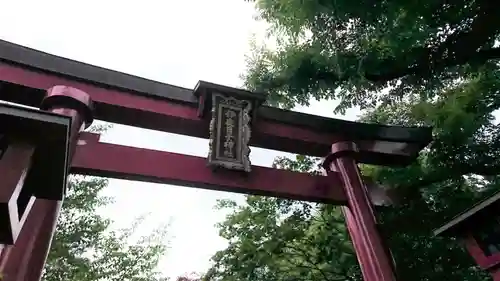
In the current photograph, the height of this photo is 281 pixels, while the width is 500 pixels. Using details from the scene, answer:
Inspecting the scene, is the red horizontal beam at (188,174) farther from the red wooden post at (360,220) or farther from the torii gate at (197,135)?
the red wooden post at (360,220)

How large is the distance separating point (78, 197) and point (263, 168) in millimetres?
7110

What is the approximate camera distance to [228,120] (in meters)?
4.76

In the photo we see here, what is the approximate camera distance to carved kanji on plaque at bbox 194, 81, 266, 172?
4.49 meters

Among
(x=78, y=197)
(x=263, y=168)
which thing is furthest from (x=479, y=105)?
(x=78, y=197)

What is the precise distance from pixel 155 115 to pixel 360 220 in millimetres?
2550

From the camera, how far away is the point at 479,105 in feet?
20.8

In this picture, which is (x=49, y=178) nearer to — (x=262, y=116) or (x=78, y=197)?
(x=262, y=116)

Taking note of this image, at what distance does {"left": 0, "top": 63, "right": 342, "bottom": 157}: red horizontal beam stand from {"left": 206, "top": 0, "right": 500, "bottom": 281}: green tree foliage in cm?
96

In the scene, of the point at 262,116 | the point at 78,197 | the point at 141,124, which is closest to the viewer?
the point at 141,124

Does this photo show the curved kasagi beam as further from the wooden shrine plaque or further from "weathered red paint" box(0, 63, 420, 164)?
the wooden shrine plaque

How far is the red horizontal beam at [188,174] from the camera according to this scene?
160 inches

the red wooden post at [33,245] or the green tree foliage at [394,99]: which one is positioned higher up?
the green tree foliage at [394,99]

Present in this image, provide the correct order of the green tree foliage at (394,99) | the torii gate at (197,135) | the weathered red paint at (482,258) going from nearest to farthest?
the weathered red paint at (482,258) → the torii gate at (197,135) → the green tree foliage at (394,99)

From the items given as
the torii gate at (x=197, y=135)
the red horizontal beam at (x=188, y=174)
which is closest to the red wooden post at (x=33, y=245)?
the torii gate at (x=197, y=135)
